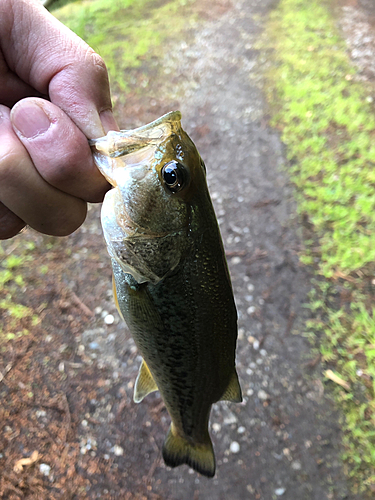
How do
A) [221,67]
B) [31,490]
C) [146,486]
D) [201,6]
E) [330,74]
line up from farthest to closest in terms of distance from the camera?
[201,6] < [221,67] < [330,74] < [146,486] < [31,490]

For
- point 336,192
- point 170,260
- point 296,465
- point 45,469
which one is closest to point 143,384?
point 170,260

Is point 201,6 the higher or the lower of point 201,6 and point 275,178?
the higher

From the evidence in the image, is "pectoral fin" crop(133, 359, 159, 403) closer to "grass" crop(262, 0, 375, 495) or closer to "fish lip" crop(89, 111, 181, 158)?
"fish lip" crop(89, 111, 181, 158)

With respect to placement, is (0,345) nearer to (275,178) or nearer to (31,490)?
(31,490)

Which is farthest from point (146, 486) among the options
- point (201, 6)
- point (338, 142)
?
point (201, 6)

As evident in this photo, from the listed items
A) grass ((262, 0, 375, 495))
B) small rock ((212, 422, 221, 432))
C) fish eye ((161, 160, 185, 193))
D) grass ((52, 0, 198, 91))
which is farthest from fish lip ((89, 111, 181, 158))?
grass ((52, 0, 198, 91))
